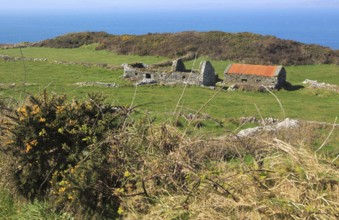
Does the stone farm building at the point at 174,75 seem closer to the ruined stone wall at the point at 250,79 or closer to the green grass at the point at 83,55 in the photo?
the ruined stone wall at the point at 250,79

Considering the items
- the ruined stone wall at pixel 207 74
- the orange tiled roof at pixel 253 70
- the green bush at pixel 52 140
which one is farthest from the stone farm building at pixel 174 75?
the green bush at pixel 52 140

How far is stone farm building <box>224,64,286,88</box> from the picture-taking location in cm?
3288

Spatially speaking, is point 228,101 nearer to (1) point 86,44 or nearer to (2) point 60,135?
(2) point 60,135

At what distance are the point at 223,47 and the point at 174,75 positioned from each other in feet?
65.6

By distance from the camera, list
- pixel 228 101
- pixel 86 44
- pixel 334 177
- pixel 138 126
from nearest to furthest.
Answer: pixel 334 177
pixel 138 126
pixel 228 101
pixel 86 44

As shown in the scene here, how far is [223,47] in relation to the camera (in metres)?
51.6

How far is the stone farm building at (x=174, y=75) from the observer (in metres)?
32.7

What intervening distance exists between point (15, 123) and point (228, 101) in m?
19.6

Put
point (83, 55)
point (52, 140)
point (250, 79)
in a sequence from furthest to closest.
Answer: point (83, 55) → point (250, 79) → point (52, 140)

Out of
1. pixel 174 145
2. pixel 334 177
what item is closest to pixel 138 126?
pixel 174 145

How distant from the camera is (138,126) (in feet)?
23.7

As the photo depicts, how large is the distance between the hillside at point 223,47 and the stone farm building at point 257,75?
39.8 feet

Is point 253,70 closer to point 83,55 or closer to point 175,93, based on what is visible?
point 175,93

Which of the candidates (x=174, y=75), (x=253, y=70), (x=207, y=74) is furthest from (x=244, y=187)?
(x=253, y=70)
